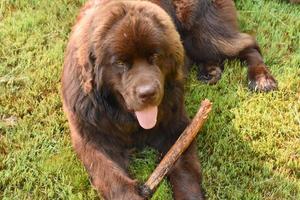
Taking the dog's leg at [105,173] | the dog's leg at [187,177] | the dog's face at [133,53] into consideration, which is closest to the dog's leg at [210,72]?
the dog's leg at [187,177]

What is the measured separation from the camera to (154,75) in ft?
11.2

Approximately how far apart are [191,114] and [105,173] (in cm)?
110

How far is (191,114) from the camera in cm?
451

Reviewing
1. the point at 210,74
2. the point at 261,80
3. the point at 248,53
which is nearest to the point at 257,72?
the point at 261,80

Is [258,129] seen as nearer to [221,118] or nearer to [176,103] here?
[221,118]

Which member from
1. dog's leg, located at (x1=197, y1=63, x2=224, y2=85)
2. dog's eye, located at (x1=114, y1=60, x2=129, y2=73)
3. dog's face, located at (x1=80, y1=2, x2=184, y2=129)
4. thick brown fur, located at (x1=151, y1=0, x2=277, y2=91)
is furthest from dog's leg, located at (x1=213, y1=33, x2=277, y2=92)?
dog's eye, located at (x1=114, y1=60, x2=129, y2=73)

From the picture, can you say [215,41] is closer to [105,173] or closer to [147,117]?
[147,117]

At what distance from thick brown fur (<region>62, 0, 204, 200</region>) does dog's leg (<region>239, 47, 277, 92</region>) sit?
0.98m

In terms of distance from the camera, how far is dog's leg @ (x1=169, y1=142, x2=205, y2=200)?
146 inches

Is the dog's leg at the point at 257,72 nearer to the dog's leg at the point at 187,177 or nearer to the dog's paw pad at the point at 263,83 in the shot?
the dog's paw pad at the point at 263,83

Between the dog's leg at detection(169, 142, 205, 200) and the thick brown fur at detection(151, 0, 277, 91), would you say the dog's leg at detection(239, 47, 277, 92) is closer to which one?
the thick brown fur at detection(151, 0, 277, 91)

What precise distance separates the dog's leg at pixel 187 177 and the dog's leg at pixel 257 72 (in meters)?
1.08

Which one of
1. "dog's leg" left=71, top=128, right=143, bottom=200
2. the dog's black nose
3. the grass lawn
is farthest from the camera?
the grass lawn

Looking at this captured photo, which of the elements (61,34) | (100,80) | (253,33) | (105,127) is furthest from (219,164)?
(61,34)
